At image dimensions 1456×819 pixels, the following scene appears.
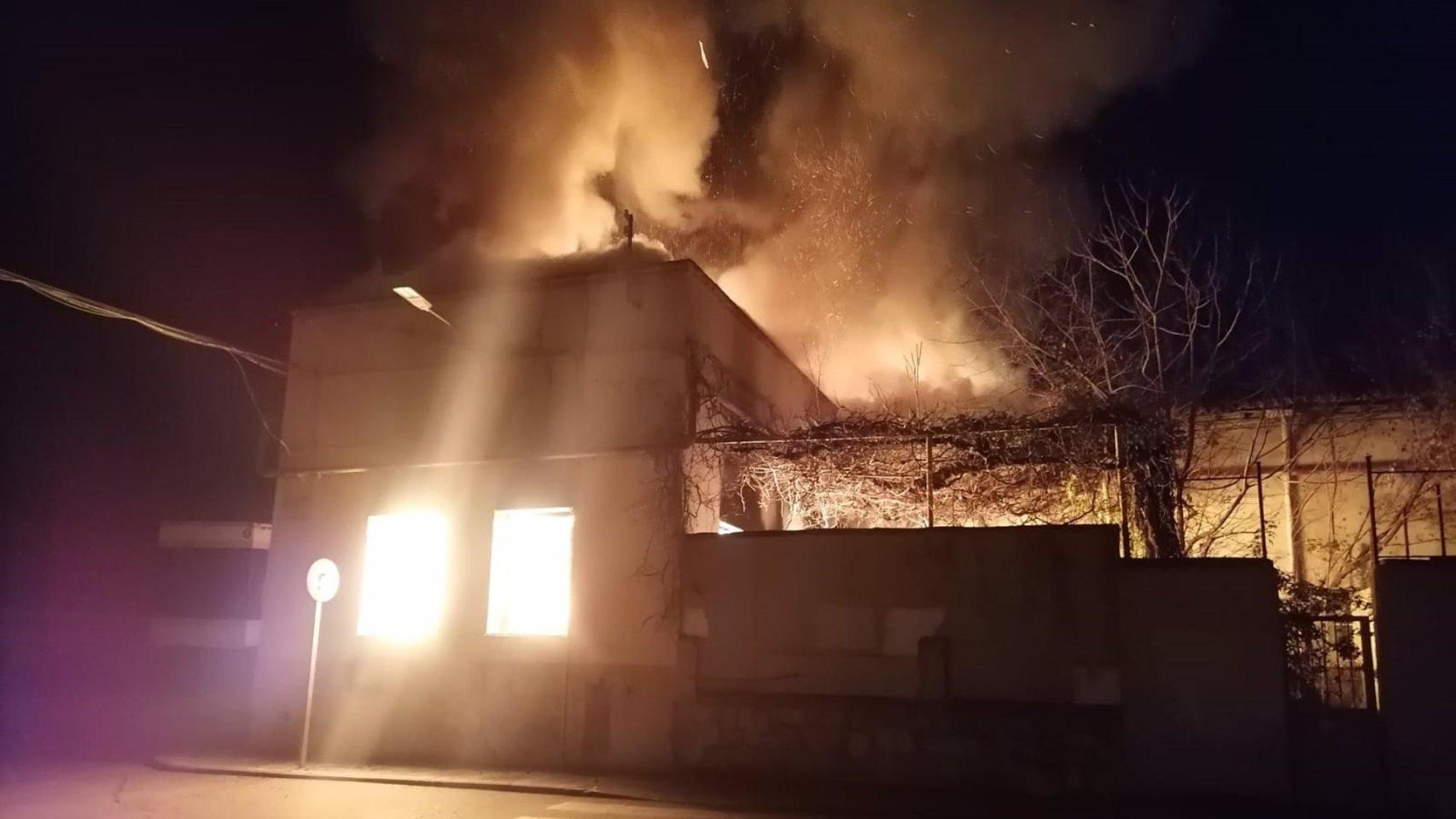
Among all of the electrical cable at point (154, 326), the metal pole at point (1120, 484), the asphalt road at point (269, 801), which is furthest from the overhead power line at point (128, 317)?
the metal pole at point (1120, 484)

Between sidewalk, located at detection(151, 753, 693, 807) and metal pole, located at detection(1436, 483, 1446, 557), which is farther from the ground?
metal pole, located at detection(1436, 483, 1446, 557)

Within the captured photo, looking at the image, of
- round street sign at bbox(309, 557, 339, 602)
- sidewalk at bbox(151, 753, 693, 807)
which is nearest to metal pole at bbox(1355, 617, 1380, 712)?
sidewalk at bbox(151, 753, 693, 807)

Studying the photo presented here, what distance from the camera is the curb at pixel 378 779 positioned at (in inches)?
404

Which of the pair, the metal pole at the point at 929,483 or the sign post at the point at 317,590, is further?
the sign post at the point at 317,590

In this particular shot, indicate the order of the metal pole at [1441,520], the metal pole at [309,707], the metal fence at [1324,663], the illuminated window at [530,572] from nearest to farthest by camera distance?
the metal fence at [1324,663], the metal pole at [1441,520], the metal pole at [309,707], the illuminated window at [530,572]

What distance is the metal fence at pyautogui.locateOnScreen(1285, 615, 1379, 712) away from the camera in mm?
10133

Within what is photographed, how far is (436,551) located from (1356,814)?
11.1m

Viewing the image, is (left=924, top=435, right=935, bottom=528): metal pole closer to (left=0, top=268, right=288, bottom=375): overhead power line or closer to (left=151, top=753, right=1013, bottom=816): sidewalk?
(left=151, top=753, right=1013, bottom=816): sidewalk

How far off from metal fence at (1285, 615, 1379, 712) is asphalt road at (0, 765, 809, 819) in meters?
6.24

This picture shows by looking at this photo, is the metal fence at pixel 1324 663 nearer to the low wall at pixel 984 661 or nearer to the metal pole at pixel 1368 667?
the metal pole at pixel 1368 667

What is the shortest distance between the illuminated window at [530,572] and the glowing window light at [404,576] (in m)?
0.81

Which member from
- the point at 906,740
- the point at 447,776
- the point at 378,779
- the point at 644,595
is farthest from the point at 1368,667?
the point at 378,779

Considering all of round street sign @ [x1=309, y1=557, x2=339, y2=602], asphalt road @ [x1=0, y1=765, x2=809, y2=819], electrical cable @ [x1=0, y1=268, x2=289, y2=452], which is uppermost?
electrical cable @ [x1=0, y1=268, x2=289, y2=452]

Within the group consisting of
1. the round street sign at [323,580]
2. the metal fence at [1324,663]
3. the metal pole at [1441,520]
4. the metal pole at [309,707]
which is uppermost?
the metal pole at [1441,520]
